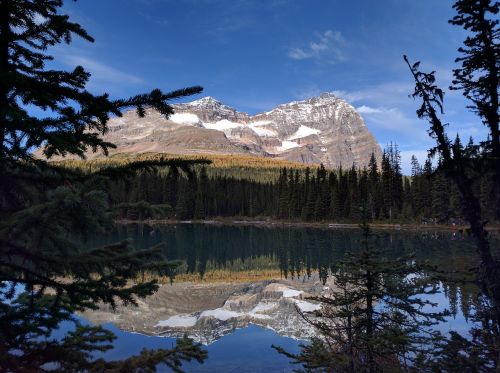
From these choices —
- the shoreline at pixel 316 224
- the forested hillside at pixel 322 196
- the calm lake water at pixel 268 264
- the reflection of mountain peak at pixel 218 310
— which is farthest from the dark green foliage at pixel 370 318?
the forested hillside at pixel 322 196

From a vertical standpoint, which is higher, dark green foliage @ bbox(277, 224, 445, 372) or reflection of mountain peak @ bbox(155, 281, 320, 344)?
dark green foliage @ bbox(277, 224, 445, 372)

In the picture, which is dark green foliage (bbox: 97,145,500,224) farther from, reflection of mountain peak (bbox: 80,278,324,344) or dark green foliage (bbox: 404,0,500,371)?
dark green foliage (bbox: 404,0,500,371)

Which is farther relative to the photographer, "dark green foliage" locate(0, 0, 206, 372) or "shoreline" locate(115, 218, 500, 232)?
"shoreline" locate(115, 218, 500, 232)

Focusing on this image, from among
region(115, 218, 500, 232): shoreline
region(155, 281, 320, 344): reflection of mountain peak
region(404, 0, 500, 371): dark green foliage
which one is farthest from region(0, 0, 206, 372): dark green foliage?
region(115, 218, 500, 232): shoreline

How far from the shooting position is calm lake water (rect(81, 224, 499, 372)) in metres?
20.8

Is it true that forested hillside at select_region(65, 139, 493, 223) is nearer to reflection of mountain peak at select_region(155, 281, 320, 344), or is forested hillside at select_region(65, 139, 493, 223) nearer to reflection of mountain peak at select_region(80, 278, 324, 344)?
reflection of mountain peak at select_region(80, 278, 324, 344)

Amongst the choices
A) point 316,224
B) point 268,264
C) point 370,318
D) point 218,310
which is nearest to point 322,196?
point 316,224

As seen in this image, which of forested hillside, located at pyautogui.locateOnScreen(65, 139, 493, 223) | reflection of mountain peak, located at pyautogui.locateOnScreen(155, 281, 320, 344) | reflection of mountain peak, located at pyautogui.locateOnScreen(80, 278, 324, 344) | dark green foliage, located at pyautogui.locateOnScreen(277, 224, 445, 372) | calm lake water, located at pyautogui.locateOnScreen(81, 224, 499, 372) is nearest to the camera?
dark green foliage, located at pyautogui.locateOnScreen(277, 224, 445, 372)

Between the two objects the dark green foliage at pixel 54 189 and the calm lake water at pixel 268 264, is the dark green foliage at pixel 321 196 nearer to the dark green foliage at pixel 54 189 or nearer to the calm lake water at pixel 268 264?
the calm lake water at pixel 268 264

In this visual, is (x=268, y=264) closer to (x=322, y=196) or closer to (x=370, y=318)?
(x=370, y=318)

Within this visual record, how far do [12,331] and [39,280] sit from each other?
105cm

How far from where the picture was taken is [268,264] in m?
54.9

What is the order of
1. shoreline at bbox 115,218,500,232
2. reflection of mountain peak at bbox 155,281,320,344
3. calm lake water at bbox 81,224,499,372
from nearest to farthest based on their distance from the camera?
calm lake water at bbox 81,224,499,372
reflection of mountain peak at bbox 155,281,320,344
shoreline at bbox 115,218,500,232

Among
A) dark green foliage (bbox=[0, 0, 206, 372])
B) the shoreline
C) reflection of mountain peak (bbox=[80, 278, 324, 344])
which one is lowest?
reflection of mountain peak (bbox=[80, 278, 324, 344])
